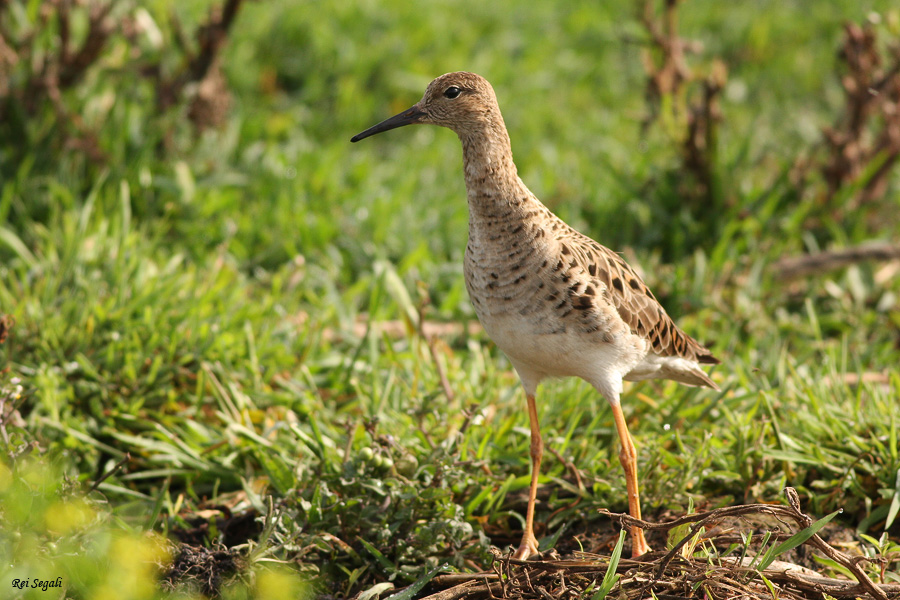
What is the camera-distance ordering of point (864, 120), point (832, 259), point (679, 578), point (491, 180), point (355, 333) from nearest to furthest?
point (679, 578), point (491, 180), point (355, 333), point (832, 259), point (864, 120)

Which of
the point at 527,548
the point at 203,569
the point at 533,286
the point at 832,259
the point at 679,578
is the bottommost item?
the point at 527,548

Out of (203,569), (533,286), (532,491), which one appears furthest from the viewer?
(532,491)

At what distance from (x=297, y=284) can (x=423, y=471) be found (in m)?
2.14

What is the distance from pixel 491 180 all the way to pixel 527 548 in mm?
1458

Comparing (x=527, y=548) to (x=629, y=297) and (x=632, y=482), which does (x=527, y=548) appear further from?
(x=629, y=297)

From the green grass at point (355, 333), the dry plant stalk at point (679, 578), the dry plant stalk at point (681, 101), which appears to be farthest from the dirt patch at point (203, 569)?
the dry plant stalk at point (681, 101)

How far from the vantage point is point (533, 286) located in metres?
3.47

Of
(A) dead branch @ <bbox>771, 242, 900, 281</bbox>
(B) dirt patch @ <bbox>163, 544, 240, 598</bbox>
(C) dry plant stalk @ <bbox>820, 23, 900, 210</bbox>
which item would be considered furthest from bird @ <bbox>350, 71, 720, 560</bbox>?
(C) dry plant stalk @ <bbox>820, 23, 900, 210</bbox>

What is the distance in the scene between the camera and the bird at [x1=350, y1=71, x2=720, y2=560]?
11.4ft

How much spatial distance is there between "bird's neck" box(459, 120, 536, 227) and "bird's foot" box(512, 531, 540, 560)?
4.16 ft

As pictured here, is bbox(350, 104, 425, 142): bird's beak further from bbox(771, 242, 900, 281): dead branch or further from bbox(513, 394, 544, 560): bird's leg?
bbox(771, 242, 900, 281): dead branch

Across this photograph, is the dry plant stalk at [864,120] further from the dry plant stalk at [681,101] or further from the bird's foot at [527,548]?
the bird's foot at [527,548]

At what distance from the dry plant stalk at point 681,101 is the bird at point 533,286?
2.51 meters

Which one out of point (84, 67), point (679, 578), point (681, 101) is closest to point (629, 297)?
point (679, 578)
